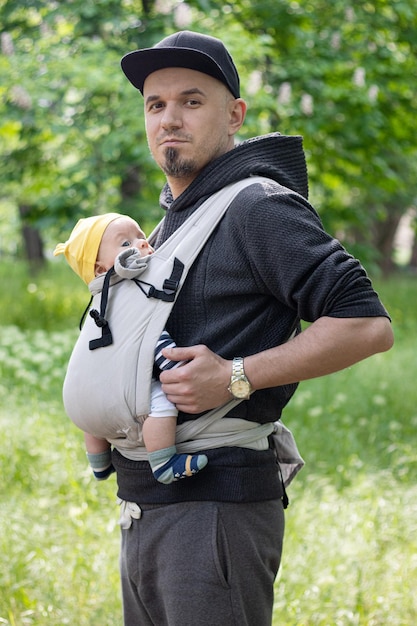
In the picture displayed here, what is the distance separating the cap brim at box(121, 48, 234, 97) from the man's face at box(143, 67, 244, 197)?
0.02m

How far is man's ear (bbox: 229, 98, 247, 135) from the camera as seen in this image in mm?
2131

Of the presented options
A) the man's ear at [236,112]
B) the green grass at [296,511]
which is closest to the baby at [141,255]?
the man's ear at [236,112]

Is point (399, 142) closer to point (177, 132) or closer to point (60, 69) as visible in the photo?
point (60, 69)

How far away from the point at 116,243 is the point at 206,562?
77 cm

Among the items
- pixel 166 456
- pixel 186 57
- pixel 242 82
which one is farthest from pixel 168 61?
pixel 242 82

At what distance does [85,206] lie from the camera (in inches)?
332

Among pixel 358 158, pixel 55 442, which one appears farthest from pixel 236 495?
pixel 358 158

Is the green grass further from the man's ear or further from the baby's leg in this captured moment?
the man's ear

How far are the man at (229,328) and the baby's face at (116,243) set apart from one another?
0.11 m

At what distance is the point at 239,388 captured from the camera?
191 centimetres

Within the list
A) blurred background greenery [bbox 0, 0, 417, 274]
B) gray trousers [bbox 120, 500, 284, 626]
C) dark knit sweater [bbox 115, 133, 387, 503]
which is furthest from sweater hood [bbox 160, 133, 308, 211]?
blurred background greenery [bbox 0, 0, 417, 274]

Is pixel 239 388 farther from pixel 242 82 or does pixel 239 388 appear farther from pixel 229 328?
pixel 242 82

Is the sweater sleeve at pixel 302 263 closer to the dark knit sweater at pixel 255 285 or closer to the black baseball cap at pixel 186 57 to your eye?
the dark knit sweater at pixel 255 285

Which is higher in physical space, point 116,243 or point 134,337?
point 116,243
